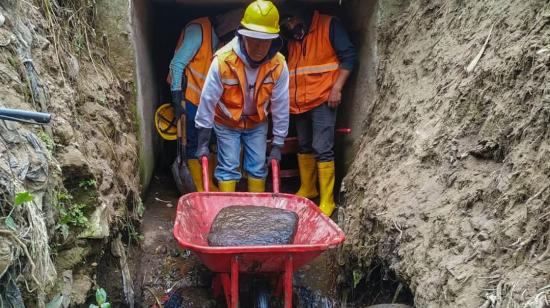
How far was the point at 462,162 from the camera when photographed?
2814mm

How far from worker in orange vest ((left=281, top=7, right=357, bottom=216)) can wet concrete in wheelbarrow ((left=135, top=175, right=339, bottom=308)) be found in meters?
0.88

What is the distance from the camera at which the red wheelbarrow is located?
2648 millimetres

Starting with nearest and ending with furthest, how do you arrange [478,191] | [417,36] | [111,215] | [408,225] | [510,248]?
1. [510,248]
2. [478,191]
3. [408,225]
4. [111,215]
5. [417,36]

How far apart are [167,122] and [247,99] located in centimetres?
143

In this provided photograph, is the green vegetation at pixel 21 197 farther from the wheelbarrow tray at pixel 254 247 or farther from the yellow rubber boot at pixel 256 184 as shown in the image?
the yellow rubber boot at pixel 256 184

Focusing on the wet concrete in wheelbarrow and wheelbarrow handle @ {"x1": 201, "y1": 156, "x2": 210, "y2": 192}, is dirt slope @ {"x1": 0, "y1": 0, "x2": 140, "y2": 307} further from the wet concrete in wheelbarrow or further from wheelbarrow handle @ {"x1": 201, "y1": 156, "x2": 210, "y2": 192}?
wheelbarrow handle @ {"x1": 201, "y1": 156, "x2": 210, "y2": 192}

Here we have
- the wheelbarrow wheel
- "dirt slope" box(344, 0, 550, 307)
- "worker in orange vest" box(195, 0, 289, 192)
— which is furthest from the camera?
"worker in orange vest" box(195, 0, 289, 192)

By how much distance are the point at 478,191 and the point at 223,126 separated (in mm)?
2190

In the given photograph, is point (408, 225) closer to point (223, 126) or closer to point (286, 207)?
point (286, 207)

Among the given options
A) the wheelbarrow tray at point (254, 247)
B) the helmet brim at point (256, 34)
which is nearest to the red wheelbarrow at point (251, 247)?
the wheelbarrow tray at point (254, 247)

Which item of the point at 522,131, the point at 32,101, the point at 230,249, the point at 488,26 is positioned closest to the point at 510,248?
the point at 522,131

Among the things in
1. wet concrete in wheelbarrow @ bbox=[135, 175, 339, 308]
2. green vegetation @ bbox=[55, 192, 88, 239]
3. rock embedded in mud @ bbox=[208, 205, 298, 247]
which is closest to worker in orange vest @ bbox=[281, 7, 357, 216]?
wet concrete in wheelbarrow @ bbox=[135, 175, 339, 308]

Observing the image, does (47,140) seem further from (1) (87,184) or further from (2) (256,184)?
(2) (256,184)

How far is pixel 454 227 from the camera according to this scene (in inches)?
100
